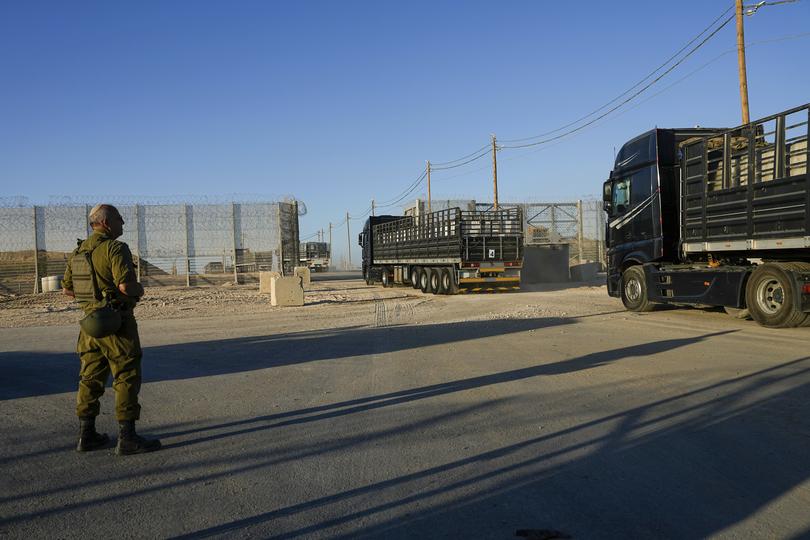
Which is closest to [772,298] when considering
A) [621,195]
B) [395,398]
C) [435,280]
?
[621,195]

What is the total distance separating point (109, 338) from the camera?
14.9 feet

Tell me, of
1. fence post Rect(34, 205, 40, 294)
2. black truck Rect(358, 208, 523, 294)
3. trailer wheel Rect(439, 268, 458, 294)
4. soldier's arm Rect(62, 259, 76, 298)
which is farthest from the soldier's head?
fence post Rect(34, 205, 40, 294)

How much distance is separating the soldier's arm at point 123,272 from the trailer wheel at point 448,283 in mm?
17963

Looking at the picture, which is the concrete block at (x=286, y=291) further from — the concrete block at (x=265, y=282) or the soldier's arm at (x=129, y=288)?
the soldier's arm at (x=129, y=288)

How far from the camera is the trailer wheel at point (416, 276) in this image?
84.3 feet

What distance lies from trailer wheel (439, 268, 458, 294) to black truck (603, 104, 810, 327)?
285 inches

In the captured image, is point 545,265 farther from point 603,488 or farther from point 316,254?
point 316,254

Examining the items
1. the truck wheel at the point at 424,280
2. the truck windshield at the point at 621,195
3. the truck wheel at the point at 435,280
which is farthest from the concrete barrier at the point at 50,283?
the truck windshield at the point at 621,195

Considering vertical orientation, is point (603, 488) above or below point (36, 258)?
below

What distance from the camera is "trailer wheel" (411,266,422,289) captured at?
1012 inches

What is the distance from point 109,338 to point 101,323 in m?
0.21

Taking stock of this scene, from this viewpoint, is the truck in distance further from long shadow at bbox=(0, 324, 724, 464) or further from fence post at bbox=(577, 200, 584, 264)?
long shadow at bbox=(0, 324, 724, 464)

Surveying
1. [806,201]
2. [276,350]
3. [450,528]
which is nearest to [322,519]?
[450,528]

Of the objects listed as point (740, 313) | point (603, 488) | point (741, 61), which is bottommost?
point (603, 488)
